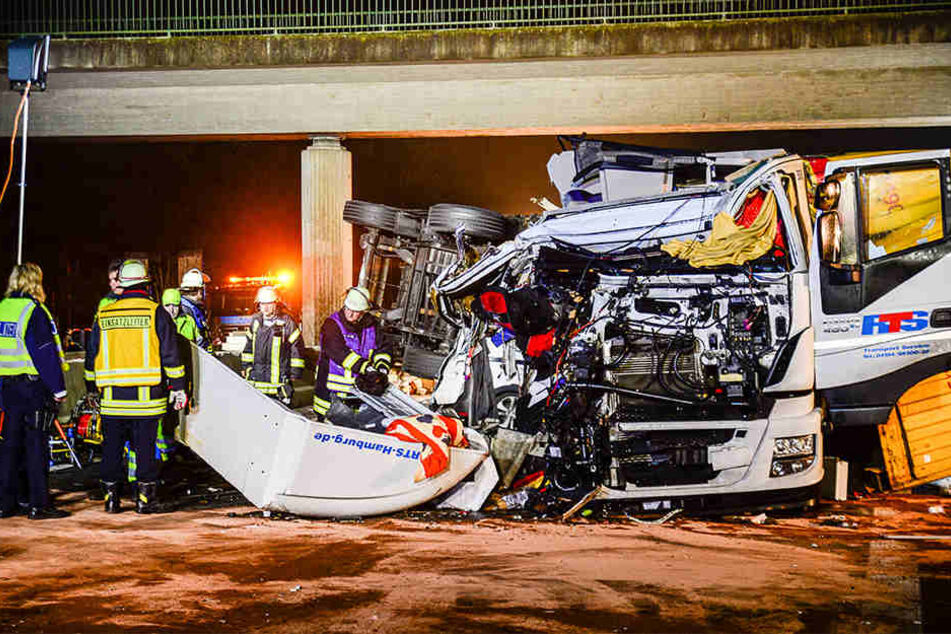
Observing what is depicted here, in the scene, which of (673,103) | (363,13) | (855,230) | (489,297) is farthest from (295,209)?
(855,230)

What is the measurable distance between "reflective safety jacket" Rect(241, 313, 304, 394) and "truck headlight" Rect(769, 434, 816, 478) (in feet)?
14.3

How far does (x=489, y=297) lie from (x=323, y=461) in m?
1.95

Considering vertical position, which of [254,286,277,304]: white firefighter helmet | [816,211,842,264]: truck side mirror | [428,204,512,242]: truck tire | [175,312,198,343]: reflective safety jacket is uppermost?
[428,204,512,242]: truck tire

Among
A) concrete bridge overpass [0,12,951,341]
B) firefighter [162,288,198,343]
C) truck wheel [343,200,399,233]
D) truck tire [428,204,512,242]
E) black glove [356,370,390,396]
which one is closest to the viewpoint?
black glove [356,370,390,396]

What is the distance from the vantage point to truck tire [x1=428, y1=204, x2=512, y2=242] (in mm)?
10836

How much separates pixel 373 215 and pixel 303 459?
233 inches

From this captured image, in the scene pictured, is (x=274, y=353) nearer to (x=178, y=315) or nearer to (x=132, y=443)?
(x=178, y=315)

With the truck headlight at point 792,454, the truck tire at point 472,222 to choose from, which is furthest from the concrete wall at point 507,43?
the truck headlight at point 792,454

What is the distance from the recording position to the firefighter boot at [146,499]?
6941 mm

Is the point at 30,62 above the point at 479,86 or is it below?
below

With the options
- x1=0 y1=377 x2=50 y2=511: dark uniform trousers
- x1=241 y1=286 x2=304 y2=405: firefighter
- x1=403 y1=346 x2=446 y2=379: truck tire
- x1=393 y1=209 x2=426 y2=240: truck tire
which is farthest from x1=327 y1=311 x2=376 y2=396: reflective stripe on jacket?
x1=393 y1=209 x2=426 y2=240: truck tire

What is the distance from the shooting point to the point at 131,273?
6918 millimetres

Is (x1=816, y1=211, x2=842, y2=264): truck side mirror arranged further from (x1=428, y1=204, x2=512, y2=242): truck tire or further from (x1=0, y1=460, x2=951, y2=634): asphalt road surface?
(x1=428, y1=204, x2=512, y2=242): truck tire

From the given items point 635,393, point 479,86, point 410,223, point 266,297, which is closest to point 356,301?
point 266,297
